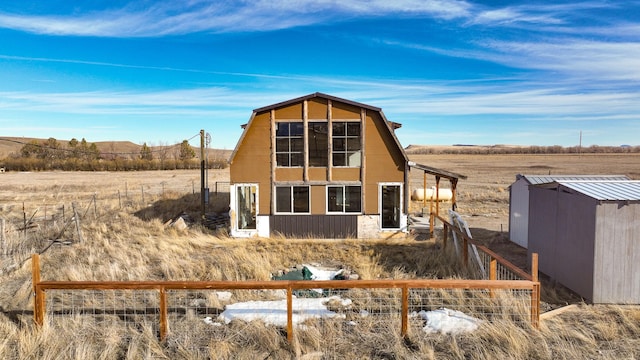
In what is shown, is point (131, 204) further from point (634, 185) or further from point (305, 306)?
point (634, 185)

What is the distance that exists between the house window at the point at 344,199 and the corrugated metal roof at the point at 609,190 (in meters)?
7.84

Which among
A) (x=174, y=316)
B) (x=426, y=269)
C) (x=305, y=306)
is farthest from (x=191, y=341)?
(x=426, y=269)

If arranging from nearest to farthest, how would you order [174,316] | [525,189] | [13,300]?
[174,316], [13,300], [525,189]

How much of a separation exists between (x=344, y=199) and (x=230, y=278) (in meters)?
7.47

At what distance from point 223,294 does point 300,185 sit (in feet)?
27.9

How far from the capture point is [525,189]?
46.2ft

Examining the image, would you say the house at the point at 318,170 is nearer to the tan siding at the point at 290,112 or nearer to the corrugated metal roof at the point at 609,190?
the tan siding at the point at 290,112

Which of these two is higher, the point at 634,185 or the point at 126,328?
the point at 634,185

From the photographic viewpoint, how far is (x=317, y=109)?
16234 mm

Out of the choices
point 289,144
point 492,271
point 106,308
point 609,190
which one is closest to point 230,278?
point 106,308

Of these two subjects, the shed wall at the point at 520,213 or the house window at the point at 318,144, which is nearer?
the shed wall at the point at 520,213

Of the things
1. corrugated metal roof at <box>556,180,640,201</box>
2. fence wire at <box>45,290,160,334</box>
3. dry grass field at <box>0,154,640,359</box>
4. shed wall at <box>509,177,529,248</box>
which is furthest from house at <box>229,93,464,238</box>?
fence wire at <box>45,290,160,334</box>

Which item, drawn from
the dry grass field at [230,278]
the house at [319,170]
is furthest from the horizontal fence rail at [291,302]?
the house at [319,170]

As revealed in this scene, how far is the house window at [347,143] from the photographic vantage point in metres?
16.3
